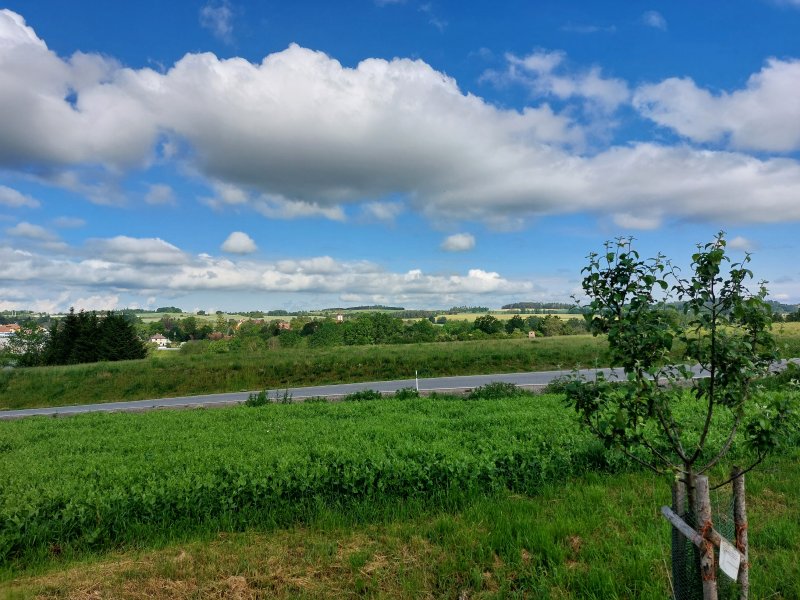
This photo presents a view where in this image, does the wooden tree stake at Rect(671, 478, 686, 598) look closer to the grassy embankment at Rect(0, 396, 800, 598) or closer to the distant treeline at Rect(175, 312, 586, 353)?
the grassy embankment at Rect(0, 396, 800, 598)

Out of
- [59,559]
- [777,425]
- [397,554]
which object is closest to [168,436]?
[59,559]

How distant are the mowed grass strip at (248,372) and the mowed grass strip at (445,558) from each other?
66.7 ft

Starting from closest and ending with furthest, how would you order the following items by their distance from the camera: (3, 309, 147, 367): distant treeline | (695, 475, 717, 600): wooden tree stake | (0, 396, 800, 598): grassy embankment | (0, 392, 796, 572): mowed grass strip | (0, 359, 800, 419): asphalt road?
1. (695, 475, 717, 600): wooden tree stake
2. (0, 396, 800, 598): grassy embankment
3. (0, 392, 796, 572): mowed grass strip
4. (0, 359, 800, 419): asphalt road
5. (3, 309, 147, 367): distant treeline

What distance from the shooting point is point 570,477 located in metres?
7.95

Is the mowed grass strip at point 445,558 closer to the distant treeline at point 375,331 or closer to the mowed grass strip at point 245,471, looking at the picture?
the mowed grass strip at point 245,471

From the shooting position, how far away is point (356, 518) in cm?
664

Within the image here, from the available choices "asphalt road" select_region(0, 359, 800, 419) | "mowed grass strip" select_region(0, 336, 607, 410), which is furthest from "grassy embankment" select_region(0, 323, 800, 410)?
"asphalt road" select_region(0, 359, 800, 419)

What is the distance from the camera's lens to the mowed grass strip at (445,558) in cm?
491

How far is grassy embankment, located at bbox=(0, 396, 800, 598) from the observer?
Result: 506cm

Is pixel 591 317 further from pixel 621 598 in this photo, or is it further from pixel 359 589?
pixel 359 589

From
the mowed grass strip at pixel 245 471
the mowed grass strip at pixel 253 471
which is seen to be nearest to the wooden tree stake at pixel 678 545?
the mowed grass strip at pixel 253 471

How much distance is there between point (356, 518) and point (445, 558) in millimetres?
Result: 1697

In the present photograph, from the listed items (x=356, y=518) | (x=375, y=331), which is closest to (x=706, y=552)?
(x=356, y=518)

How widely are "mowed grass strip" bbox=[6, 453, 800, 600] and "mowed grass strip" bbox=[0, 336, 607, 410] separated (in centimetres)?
2033
